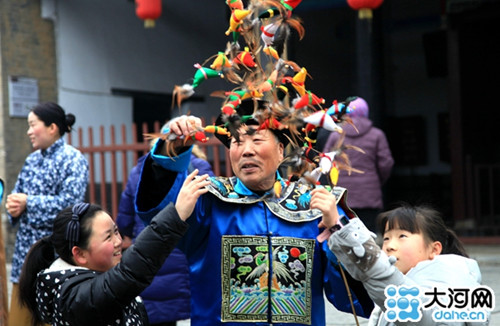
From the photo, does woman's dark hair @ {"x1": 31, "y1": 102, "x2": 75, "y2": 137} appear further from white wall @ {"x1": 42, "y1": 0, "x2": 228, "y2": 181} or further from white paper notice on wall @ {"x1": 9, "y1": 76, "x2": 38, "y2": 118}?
white wall @ {"x1": 42, "y1": 0, "x2": 228, "y2": 181}

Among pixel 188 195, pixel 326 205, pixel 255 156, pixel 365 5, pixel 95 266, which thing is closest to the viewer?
pixel 326 205

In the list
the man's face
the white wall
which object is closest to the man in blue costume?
the man's face

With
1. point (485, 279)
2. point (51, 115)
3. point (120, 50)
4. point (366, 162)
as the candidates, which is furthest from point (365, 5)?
point (120, 50)

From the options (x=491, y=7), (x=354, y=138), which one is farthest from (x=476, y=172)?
(x=354, y=138)

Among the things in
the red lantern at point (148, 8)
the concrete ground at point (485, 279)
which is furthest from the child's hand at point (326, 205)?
the red lantern at point (148, 8)

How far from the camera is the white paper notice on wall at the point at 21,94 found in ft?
32.2

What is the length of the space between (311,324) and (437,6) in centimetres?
1071

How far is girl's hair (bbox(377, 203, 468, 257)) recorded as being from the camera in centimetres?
316

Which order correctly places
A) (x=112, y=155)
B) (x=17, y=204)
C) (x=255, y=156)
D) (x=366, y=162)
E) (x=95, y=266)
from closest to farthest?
(x=255, y=156) < (x=95, y=266) < (x=17, y=204) < (x=366, y=162) < (x=112, y=155)

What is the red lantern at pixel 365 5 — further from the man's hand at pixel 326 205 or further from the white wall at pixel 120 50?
the man's hand at pixel 326 205

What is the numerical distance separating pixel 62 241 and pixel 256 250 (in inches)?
30.6

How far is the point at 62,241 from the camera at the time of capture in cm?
315

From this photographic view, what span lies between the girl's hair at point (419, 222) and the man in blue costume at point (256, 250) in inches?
12.5

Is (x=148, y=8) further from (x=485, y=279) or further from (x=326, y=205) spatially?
(x=326, y=205)
